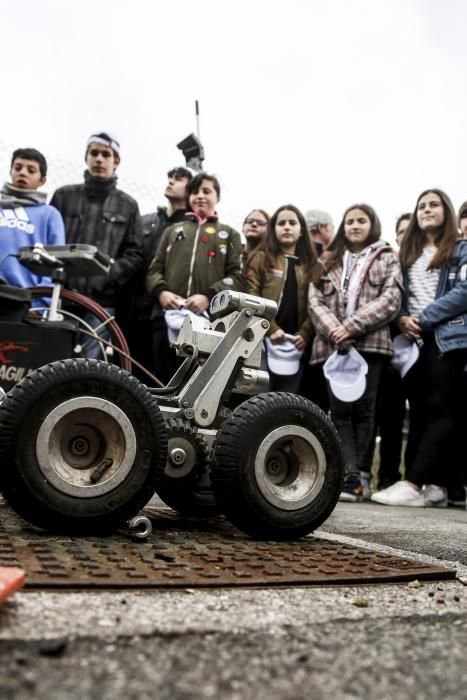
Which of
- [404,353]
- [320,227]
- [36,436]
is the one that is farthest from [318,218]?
[36,436]

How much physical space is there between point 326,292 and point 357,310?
0.91ft

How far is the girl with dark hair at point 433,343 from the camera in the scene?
4324 mm

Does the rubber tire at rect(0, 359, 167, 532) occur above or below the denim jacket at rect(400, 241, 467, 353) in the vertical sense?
below

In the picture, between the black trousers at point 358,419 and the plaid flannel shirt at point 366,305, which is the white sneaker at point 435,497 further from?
the plaid flannel shirt at point 366,305

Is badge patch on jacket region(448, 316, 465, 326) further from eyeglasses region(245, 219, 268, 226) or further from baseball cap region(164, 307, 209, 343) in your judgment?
eyeglasses region(245, 219, 268, 226)

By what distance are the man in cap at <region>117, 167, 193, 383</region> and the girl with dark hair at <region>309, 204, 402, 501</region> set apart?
3.69ft

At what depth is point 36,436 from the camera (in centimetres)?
183

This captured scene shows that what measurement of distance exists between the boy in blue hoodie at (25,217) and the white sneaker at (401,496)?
7.59ft

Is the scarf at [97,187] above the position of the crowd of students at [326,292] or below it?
above

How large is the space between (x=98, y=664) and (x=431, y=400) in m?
3.68

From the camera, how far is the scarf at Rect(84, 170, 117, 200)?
489 cm

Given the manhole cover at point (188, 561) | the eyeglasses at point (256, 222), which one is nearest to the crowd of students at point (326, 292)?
the eyeglasses at point (256, 222)

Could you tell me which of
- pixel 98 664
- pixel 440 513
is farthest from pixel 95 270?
pixel 98 664

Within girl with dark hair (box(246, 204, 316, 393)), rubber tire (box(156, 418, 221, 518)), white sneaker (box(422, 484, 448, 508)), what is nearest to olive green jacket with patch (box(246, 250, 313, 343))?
girl with dark hair (box(246, 204, 316, 393))
